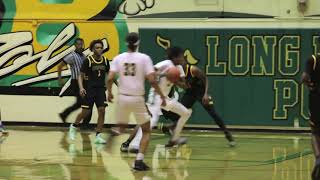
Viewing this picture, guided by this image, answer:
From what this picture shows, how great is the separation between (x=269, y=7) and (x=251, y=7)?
0.48m

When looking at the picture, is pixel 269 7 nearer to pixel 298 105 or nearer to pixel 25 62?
pixel 298 105

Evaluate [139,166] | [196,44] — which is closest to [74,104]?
[196,44]

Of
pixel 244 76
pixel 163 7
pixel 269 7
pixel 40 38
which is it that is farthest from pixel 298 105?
pixel 40 38

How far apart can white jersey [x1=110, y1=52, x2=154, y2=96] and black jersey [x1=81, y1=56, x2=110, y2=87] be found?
4199mm

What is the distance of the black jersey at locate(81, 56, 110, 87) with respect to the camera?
14.9 metres

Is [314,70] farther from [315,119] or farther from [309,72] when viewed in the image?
[315,119]

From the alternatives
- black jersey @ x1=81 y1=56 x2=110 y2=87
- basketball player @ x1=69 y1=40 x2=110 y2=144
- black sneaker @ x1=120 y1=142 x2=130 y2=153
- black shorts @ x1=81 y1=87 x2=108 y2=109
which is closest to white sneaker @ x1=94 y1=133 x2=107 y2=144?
basketball player @ x1=69 y1=40 x2=110 y2=144

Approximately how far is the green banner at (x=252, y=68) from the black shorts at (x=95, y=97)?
3.98 meters

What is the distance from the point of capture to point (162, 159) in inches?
476

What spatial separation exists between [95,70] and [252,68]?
5.02 m

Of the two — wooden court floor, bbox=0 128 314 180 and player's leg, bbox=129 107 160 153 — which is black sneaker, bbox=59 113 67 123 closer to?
wooden court floor, bbox=0 128 314 180

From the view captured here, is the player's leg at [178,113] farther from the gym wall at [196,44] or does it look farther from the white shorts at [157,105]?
the gym wall at [196,44]

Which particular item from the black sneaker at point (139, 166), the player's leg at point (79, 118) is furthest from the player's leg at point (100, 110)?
the black sneaker at point (139, 166)

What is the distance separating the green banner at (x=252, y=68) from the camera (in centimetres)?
1784
